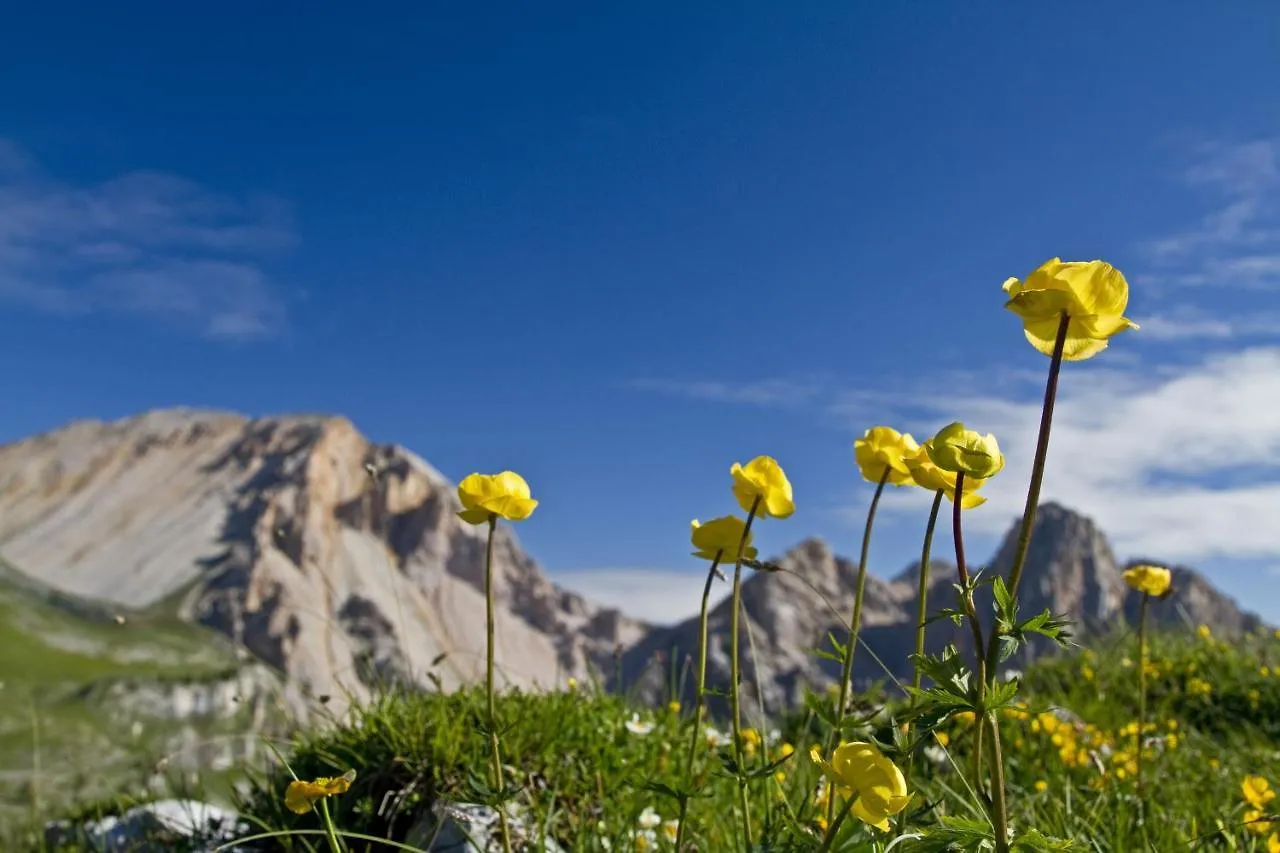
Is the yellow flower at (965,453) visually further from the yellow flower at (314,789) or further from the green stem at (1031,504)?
the yellow flower at (314,789)

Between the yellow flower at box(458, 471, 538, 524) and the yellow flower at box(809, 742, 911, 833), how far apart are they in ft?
3.71

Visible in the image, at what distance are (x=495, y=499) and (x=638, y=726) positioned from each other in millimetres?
2780

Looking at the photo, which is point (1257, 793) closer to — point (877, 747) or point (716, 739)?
point (716, 739)

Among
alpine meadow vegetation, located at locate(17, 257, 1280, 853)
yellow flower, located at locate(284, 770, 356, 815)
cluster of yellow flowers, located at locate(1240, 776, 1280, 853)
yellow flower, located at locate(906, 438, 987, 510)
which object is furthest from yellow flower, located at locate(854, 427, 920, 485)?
cluster of yellow flowers, located at locate(1240, 776, 1280, 853)

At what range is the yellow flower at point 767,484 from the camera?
2.60 meters

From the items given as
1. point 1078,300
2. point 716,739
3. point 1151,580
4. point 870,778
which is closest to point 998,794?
point 870,778

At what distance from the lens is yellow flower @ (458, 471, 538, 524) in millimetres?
2736

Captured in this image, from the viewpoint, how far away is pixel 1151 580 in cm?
416

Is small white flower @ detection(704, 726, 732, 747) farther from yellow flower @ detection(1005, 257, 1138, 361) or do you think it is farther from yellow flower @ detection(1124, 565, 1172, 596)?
yellow flower @ detection(1005, 257, 1138, 361)

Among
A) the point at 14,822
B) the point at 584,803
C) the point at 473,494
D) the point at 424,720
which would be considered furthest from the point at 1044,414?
the point at 14,822

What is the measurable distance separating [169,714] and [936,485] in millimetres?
172131

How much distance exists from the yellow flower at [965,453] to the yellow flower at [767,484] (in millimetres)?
742

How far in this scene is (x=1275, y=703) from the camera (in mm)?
8211

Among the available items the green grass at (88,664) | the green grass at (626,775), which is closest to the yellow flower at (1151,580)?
the green grass at (626,775)
